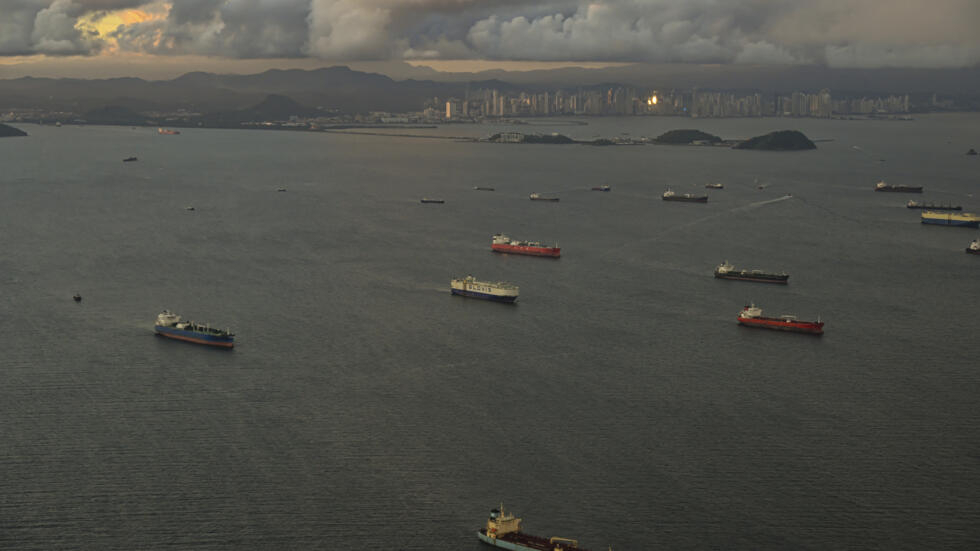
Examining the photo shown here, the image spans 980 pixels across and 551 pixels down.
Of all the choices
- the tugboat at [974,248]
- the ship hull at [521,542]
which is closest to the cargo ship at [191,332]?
the ship hull at [521,542]

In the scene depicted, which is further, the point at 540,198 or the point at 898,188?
the point at 898,188

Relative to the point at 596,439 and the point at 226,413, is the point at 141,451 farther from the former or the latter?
the point at 596,439

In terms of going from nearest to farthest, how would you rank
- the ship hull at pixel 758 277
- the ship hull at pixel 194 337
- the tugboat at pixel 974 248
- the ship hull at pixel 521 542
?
the ship hull at pixel 521 542 < the ship hull at pixel 194 337 < the ship hull at pixel 758 277 < the tugboat at pixel 974 248

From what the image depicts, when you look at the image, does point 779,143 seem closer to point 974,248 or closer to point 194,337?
point 974,248

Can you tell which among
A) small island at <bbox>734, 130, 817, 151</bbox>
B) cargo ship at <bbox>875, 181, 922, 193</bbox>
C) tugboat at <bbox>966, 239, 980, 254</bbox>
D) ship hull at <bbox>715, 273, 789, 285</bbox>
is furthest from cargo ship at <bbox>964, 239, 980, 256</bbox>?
small island at <bbox>734, 130, 817, 151</bbox>

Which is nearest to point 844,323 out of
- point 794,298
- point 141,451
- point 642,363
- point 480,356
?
point 794,298

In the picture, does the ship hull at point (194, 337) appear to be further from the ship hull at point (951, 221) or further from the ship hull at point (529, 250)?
the ship hull at point (951, 221)

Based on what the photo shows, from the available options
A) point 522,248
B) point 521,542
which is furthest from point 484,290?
point 521,542

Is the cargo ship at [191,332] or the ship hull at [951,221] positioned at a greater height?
the ship hull at [951,221]
